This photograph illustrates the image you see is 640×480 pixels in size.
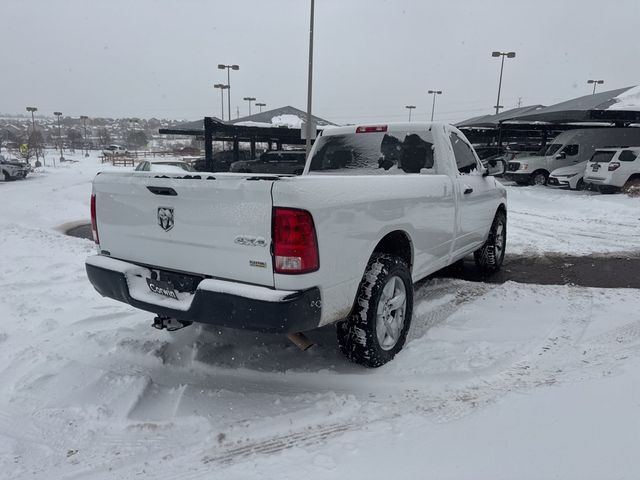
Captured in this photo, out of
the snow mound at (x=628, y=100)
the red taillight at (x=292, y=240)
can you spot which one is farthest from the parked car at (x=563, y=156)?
the red taillight at (x=292, y=240)

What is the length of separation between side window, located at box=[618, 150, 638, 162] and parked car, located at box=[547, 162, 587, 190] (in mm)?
2162

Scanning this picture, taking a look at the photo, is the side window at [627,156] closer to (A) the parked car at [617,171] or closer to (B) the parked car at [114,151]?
(A) the parked car at [617,171]

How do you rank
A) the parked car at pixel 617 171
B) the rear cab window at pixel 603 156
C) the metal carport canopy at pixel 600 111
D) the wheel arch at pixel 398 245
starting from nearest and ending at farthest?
the wheel arch at pixel 398 245
the parked car at pixel 617 171
the rear cab window at pixel 603 156
the metal carport canopy at pixel 600 111

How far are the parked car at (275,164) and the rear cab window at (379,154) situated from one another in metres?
15.1

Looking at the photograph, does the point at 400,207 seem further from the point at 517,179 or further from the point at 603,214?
the point at 517,179

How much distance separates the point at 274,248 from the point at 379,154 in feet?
8.61

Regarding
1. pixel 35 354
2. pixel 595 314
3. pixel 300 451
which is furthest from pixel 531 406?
pixel 35 354

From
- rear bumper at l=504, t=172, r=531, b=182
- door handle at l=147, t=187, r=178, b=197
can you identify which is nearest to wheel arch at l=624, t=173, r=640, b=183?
rear bumper at l=504, t=172, r=531, b=182

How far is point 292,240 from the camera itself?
8.68 feet

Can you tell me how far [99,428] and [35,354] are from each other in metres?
1.32

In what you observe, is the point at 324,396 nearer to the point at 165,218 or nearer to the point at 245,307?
the point at 245,307

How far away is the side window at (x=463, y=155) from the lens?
504cm

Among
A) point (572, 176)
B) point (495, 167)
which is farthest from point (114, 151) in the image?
point (495, 167)

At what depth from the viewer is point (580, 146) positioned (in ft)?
64.5
